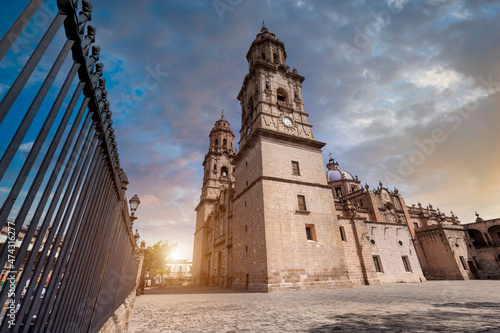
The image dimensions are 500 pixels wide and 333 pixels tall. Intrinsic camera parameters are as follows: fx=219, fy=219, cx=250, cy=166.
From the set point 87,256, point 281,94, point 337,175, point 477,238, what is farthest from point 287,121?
point 477,238

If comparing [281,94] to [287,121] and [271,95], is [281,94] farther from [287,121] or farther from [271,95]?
[287,121]

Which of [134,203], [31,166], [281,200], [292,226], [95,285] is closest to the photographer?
[31,166]

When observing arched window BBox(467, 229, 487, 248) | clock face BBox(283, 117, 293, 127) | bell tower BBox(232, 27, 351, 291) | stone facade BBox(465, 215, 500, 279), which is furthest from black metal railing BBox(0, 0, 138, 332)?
arched window BBox(467, 229, 487, 248)

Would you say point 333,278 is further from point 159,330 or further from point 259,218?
point 159,330

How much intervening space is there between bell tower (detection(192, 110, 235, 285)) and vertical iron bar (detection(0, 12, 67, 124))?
95.6ft

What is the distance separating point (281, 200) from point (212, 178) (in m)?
21.1

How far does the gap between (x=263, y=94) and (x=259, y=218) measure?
38.3ft

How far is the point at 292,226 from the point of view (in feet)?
51.6

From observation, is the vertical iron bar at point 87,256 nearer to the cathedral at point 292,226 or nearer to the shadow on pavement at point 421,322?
the shadow on pavement at point 421,322

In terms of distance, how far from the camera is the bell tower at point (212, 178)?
1254 inches

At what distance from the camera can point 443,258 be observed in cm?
2564

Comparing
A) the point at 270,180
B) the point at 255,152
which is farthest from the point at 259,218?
the point at 255,152

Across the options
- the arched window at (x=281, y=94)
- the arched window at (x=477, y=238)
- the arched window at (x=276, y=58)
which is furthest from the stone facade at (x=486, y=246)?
the arched window at (x=276, y=58)

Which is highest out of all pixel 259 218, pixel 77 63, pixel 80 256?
pixel 259 218
